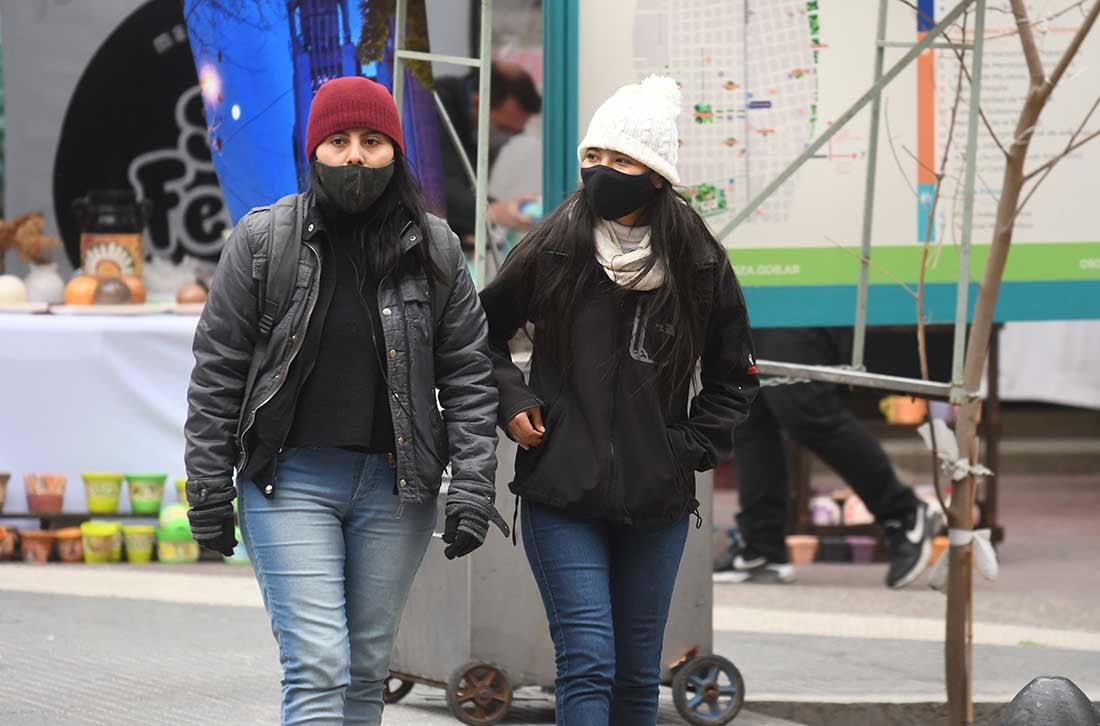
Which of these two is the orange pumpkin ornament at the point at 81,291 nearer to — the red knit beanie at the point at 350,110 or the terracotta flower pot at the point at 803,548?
the terracotta flower pot at the point at 803,548

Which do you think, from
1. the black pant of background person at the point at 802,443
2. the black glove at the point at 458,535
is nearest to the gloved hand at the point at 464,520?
the black glove at the point at 458,535

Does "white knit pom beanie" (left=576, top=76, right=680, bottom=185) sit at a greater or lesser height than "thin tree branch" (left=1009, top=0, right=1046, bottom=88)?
lesser

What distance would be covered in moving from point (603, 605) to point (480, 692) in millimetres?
1389

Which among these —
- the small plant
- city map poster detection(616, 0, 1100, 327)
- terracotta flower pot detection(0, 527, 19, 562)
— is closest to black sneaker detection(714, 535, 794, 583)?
city map poster detection(616, 0, 1100, 327)

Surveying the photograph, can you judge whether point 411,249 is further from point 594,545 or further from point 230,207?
point 230,207

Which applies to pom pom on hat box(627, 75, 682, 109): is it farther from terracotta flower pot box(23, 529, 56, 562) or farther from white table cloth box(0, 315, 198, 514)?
terracotta flower pot box(23, 529, 56, 562)

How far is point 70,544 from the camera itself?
28.0 feet

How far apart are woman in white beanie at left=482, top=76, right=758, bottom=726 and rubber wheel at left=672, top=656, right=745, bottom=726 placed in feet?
4.48

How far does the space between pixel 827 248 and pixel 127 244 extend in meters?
4.02

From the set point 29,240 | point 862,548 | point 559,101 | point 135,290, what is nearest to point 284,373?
Answer: point 559,101

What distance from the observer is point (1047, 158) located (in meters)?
6.64

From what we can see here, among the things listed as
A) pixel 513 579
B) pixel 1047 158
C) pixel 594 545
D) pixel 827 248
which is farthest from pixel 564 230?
pixel 1047 158

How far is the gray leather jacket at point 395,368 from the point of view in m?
3.89

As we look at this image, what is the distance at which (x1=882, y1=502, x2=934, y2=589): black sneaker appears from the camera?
332 inches
